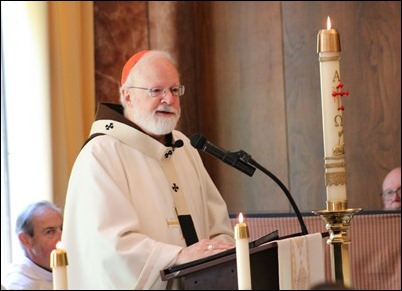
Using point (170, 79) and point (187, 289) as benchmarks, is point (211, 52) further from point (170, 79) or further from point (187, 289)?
point (187, 289)

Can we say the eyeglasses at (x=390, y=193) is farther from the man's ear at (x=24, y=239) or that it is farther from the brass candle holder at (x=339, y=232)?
the brass candle holder at (x=339, y=232)

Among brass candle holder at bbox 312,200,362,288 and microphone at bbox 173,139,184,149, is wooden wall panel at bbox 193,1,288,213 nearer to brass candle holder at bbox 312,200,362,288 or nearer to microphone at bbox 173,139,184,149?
microphone at bbox 173,139,184,149

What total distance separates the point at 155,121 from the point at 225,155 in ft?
3.28

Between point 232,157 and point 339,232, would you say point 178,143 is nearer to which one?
point 232,157

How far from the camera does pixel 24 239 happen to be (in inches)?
257

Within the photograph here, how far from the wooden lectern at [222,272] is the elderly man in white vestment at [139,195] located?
0.92 feet

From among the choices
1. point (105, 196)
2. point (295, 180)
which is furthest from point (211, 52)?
point (105, 196)

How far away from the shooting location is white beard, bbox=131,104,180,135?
16.2 ft

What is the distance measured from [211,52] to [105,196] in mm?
4965

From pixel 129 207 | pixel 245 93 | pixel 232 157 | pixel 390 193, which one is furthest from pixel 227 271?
pixel 245 93

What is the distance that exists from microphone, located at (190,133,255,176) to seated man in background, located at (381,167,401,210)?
428 centimetres

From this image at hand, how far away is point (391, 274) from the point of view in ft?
22.4

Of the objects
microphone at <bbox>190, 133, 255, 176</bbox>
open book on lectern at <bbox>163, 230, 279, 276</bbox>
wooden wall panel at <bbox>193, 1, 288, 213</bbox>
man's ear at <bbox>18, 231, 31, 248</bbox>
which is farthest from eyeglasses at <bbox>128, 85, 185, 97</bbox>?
wooden wall panel at <bbox>193, 1, 288, 213</bbox>

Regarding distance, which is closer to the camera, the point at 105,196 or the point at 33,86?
the point at 105,196
